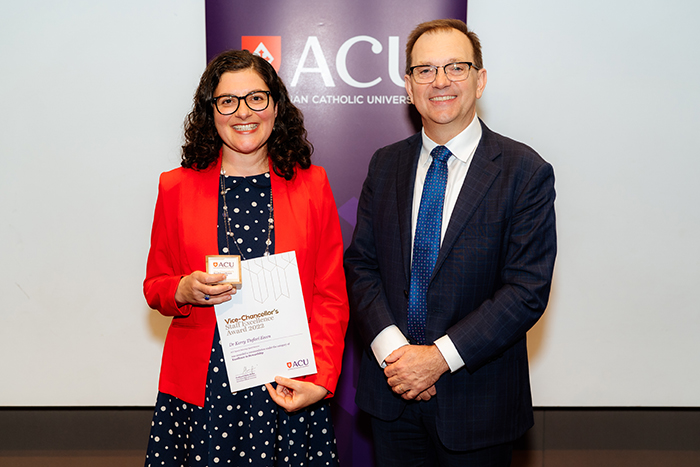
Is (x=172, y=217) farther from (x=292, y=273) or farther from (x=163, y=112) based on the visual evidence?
(x=163, y=112)

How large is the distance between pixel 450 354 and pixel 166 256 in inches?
38.7

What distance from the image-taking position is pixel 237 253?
1.54 metres

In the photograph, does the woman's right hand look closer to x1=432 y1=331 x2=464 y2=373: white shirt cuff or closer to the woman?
the woman

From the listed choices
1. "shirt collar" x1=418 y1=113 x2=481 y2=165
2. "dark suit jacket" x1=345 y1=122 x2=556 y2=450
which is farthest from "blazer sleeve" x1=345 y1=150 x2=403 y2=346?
"shirt collar" x1=418 y1=113 x2=481 y2=165

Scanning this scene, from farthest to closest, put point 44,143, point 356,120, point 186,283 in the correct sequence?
1. point 44,143
2. point 356,120
3. point 186,283

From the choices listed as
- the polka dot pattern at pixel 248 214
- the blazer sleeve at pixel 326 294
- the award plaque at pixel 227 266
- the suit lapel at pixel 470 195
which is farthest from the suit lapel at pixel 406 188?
the award plaque at pixel 227 266

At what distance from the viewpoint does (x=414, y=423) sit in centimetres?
173

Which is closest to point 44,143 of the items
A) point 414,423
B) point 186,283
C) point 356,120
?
point 356,120

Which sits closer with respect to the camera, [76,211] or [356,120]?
[356,120]

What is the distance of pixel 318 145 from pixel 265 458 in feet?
5.24

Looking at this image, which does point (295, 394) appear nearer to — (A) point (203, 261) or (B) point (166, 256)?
(A) point (203, 261)

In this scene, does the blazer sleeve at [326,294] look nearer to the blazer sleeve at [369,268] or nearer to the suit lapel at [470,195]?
the blazer sleeve at [369,268]

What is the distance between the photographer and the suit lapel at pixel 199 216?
5.07ft

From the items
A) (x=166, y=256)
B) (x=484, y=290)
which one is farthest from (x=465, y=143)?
(x=166, y=256)
